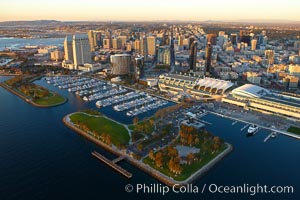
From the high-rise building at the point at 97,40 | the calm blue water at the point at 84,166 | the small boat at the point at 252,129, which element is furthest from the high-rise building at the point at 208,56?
the high-rise building at the point at 97,40

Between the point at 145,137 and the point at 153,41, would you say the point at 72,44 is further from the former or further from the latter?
the point at 145,137

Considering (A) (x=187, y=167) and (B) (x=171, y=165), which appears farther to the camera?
(A) (x=187, y=167)

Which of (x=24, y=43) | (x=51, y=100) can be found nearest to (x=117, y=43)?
(x=24, y=43)

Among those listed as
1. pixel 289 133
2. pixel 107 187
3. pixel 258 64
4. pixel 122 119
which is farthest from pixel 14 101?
pixel 258 64

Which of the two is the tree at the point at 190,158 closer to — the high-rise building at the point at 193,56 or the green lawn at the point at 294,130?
the green lawn at the point at 294,130

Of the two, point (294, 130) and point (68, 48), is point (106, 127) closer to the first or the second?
point (294, 130)
